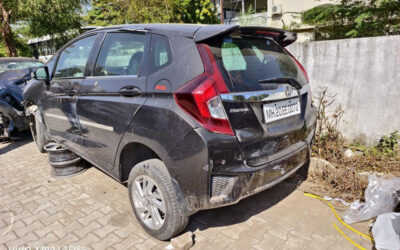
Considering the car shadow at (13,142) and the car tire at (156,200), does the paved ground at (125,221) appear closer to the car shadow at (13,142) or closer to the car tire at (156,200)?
the car tire at (156,200)

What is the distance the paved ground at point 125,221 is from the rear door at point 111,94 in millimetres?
565

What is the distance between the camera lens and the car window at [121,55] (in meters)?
2.47

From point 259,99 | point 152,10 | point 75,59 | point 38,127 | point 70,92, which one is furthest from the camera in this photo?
point 152,10

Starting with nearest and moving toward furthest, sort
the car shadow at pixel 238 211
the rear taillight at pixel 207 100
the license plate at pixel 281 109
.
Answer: the rear taillight at pixel 207 100
the license plate at pixel 281 109
the car shadow at pixel 238 211

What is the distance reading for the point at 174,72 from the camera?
2.08m

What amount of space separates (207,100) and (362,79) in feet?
10.5

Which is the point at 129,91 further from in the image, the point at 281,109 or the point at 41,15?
the point at 41,15

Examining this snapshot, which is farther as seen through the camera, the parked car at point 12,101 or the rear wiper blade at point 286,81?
the parked car at point 12,101

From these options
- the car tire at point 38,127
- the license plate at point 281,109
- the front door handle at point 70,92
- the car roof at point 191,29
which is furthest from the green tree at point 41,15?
the license plate at point 281,109

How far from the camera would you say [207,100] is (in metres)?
1.88

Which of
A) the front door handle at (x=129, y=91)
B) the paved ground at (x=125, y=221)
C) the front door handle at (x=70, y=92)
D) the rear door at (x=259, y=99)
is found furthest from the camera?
the front door handle at (x=70, y=92)

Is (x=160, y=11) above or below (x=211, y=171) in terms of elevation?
above

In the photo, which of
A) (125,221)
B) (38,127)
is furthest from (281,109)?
(38,127)

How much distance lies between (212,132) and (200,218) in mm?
1284
